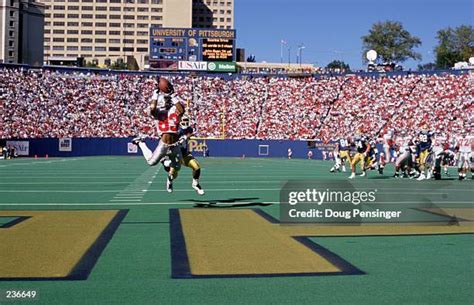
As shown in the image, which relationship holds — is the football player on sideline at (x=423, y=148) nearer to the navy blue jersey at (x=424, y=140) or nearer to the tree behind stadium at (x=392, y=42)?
the navy blue jersey at (x=424, y=140)

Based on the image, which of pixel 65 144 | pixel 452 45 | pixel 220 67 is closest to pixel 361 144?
pixel 65 144

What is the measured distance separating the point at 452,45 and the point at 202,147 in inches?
1991

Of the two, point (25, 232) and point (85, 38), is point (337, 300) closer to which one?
point (25, 232)

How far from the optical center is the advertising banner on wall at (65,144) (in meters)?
49.0

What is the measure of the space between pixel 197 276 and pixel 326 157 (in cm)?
4445

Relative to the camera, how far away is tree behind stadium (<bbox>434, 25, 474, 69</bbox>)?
87.1 meters

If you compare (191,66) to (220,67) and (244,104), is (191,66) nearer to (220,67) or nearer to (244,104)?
(220,67)

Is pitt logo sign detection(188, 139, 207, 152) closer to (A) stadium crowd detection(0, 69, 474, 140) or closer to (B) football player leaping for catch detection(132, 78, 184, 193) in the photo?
(A) stadium crowd detection(0, 69, 474, 140)

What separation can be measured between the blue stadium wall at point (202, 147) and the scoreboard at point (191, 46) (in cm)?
1369

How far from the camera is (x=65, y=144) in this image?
49312mm

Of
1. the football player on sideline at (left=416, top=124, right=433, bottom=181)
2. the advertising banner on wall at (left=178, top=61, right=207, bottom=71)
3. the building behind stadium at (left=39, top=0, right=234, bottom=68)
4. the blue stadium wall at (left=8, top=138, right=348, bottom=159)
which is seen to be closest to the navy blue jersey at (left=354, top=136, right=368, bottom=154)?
the football player on sideline at (left=416, top=124, right=433, bottom=181)

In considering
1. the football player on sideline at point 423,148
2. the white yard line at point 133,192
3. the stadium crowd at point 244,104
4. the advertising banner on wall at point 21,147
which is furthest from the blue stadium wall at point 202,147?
the white yard line at point 133,192

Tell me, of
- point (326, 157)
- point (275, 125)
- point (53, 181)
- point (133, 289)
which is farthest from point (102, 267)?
point (275, 125)

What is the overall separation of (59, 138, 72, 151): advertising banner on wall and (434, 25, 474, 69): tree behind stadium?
5580 centimetres
